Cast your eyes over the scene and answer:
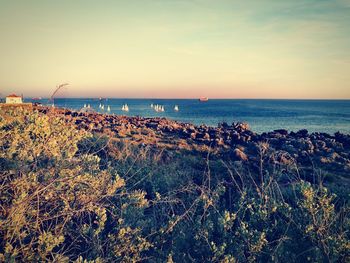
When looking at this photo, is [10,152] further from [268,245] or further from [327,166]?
[327,166]

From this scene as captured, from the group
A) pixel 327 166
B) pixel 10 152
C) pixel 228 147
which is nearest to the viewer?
pixel 10 152

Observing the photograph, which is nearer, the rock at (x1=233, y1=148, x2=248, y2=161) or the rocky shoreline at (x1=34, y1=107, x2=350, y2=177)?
the rock at (x1=233, y1=148, x2=248, y2=161)

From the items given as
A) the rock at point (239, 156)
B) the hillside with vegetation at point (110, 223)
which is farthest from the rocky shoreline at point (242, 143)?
the hillside with vegetation at point (110, 223)

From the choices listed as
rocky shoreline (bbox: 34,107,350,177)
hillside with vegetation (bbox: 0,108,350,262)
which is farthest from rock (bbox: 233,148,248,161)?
hillside with vegetation (bbox: 0,108,350,262)

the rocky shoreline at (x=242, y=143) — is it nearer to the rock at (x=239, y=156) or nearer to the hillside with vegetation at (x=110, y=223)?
the rock at (x=239, y=156)

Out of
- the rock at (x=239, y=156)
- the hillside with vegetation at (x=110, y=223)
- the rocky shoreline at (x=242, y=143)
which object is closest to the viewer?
the hillside with vegetation at (x=110, y=223)

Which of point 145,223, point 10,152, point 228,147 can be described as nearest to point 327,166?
point 228,147

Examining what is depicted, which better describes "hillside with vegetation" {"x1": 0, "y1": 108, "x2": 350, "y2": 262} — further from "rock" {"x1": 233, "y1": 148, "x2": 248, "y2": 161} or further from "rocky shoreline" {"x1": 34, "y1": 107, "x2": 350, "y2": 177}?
"rocky shoreline" {"x1": 34, "y1": 107, "x2": 350, "y2": 177}

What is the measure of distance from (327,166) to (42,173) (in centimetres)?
916

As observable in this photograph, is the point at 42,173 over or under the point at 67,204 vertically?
over

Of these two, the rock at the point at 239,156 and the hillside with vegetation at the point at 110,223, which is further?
the rock at the point at 239,156

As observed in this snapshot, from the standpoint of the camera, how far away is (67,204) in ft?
14.1

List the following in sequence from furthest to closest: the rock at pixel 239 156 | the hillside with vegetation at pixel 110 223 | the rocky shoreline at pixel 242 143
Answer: the rocky shoreline at pixel 242 143 → the rock at pixel 239 156 → the hillside with vegetation at pixel 110 223

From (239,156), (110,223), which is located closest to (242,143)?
(239,156)
